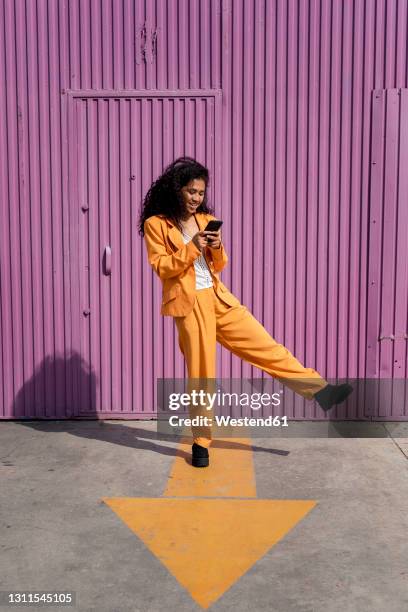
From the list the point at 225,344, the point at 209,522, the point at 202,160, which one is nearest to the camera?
the point at 209,522

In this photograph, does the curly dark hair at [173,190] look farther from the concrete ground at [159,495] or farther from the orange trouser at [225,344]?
the concrete ground at [159,495]

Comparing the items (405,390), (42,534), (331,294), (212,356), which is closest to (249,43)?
(331,294)

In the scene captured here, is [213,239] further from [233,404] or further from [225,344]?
[233,404]

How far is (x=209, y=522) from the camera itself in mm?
3428

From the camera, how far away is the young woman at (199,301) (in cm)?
405

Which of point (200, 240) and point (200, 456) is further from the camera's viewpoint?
point (200, 456)

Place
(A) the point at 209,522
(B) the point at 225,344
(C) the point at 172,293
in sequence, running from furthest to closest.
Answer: (B) the point at 225,344 → (C) the point at 172,293 → (A) the point at 209,522

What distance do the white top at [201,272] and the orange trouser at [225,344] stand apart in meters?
0.04

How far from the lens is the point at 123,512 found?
355 cm

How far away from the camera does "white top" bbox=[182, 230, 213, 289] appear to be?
4.17 meters

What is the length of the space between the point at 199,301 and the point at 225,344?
417mm

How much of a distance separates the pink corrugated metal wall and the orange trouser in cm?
87

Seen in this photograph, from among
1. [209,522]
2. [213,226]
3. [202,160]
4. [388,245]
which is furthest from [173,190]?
[209,522]

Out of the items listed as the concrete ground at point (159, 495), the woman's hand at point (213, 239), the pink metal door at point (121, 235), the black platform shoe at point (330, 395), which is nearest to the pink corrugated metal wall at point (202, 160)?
the pink metal door at point (121, 235)
